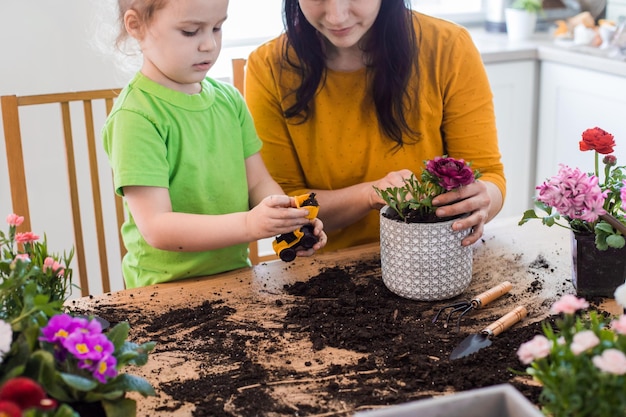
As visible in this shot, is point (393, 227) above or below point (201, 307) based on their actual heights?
above

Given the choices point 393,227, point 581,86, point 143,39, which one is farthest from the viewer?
point 581,86

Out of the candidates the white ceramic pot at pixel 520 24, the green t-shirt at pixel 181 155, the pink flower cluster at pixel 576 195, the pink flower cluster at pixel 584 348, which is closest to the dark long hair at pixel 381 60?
the green t-shirt at pixel 181 155

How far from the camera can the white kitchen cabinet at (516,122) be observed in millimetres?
2982

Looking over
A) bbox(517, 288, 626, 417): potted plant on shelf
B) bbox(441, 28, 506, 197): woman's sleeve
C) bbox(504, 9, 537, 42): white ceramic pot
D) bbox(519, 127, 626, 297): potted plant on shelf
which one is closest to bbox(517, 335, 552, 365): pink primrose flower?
bbox(517, 288, 626, 417): potted plant on shelf

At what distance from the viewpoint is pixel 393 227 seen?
52.0 inches

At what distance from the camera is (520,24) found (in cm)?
312

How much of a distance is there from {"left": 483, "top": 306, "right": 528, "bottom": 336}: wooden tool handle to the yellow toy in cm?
35

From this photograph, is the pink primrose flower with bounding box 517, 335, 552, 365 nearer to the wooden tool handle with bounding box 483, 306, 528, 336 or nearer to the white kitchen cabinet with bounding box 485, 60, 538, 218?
the wooden tool handle with bounding box 483, 306, 528, 336

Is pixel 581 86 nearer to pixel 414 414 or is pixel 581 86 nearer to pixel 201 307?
pixel 201 307

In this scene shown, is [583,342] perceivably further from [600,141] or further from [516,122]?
[516,122]

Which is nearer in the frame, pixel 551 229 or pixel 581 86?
pixel 551 229

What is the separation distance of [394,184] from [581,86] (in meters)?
1.60

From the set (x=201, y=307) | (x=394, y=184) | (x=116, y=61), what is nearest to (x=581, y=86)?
(x=394, y=184)

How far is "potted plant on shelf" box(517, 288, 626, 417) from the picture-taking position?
0.79 metres
